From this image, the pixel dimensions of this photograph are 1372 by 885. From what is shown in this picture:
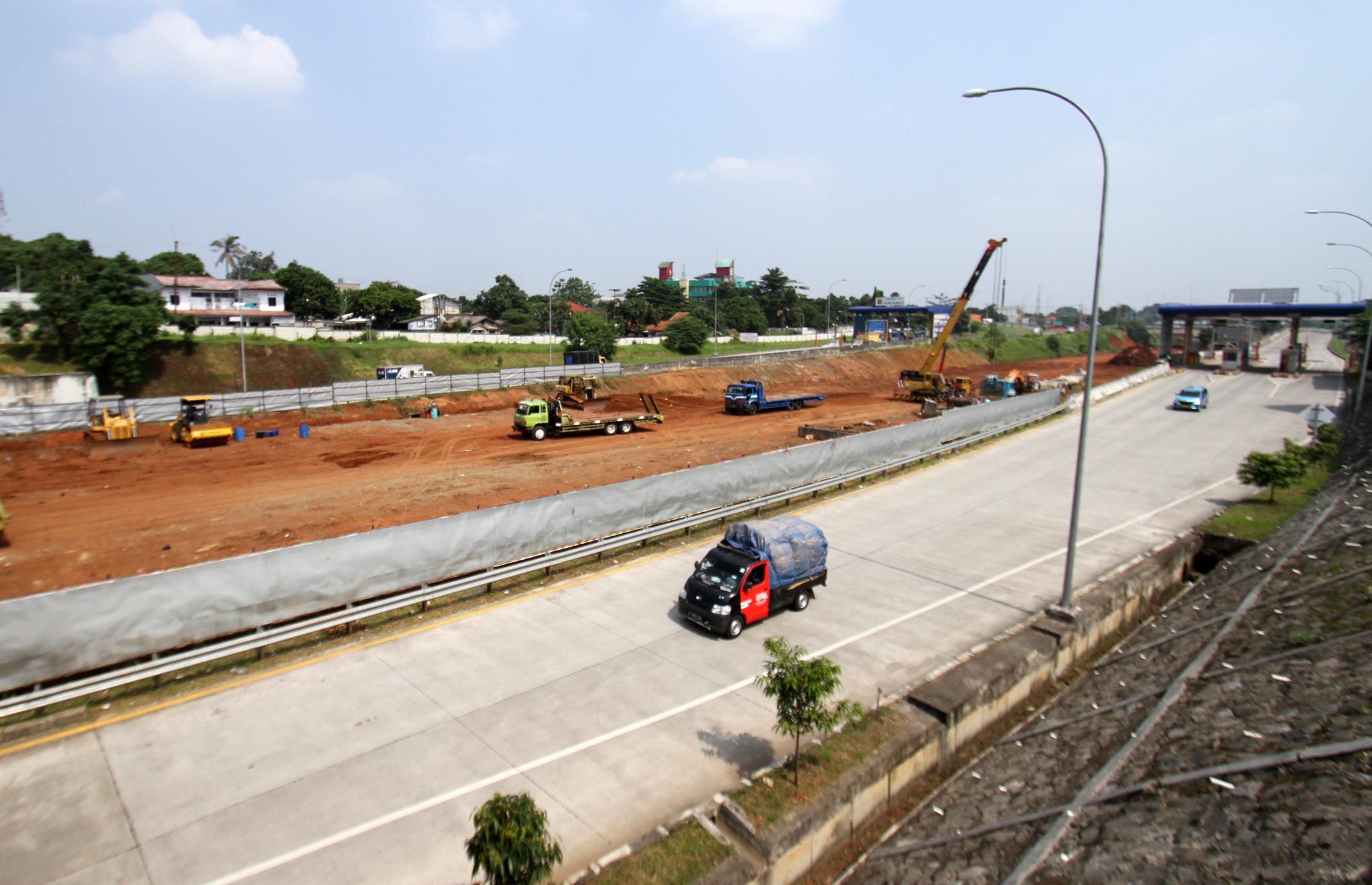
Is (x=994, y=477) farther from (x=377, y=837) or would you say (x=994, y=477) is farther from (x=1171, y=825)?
(x=377, y=837)

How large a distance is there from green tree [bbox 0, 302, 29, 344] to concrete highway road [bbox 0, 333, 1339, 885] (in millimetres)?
51502

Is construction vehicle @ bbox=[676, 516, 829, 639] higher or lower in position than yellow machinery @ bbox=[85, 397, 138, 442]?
lower

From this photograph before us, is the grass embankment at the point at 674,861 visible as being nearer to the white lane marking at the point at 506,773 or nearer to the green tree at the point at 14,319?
the white lane marking at the point at 506,773

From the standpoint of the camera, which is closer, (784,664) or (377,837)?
(377,837)

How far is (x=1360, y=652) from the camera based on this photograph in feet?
35.6

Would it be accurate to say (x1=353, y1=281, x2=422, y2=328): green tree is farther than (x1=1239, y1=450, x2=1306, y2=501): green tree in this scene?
Yes

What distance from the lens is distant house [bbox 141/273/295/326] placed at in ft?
232

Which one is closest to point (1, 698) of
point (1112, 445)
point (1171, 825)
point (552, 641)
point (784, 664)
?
point (552, 641)

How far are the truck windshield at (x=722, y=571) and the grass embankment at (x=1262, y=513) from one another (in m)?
15.9

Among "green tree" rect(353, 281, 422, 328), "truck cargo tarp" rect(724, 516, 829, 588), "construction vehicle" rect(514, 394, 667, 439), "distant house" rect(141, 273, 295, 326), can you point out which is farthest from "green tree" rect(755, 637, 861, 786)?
"green tree" rect(353, 281, 422, 328)

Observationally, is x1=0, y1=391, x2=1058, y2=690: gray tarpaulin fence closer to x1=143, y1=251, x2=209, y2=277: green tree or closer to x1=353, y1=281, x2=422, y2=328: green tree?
x1=353, y1=281, x2=422, y2=328: green tree

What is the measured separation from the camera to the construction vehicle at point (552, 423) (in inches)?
1454

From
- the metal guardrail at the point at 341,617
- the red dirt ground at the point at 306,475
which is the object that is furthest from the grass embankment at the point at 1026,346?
the metal guardrail at the point at 341,617

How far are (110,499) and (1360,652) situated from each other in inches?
1393
